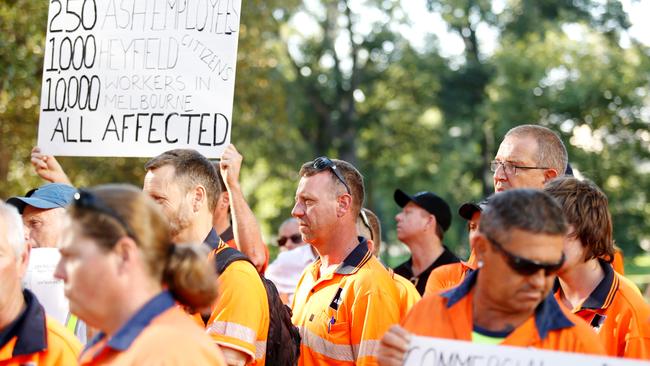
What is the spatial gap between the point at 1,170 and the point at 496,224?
15711 mm

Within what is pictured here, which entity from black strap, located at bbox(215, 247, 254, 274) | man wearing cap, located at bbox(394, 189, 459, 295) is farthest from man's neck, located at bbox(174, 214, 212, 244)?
man wearing cap, located at bbox(394, 189, 459, 295)

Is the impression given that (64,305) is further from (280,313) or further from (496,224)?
(496,224)

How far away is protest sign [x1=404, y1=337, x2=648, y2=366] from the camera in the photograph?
11.1 ft

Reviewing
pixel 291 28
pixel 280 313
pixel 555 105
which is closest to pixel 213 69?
pixel 280 313

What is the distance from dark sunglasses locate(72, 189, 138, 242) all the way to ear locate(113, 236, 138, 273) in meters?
0.02

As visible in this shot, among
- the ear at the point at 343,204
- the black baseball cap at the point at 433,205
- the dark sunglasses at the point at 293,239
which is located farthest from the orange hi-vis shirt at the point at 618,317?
the dark sunglasses at the point at 293,239

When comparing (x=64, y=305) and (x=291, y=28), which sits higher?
(x=291, y=28)

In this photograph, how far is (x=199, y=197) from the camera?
211 inches

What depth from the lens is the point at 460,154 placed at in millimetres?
36562

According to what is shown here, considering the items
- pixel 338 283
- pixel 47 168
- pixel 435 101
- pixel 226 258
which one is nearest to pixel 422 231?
pixel 338 283

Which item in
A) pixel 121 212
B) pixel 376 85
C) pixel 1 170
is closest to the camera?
pixel 121 212

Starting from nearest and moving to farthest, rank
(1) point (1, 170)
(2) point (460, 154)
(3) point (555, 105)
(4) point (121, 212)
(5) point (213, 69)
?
(4) point (121, 212), (5) point (213, 69), (1) point (1, 170), (3) point (555, 105), (2) point (460, 154)

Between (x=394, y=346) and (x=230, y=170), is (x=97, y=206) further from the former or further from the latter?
(x=230, y=170)

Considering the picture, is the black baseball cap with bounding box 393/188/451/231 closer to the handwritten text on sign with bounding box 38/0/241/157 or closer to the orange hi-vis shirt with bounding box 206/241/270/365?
the handwritten text on sign with bounding box 38/0/241/157
